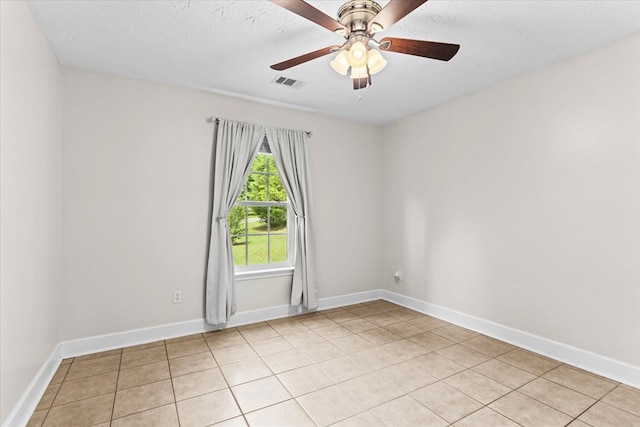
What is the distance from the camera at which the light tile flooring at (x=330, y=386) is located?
198cm

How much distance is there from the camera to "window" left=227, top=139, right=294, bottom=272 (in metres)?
3.79

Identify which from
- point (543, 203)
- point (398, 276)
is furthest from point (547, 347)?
point (398, 276)

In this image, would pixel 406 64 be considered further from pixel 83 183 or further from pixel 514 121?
pixel 83 183

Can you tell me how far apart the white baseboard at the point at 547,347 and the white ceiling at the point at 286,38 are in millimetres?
2473

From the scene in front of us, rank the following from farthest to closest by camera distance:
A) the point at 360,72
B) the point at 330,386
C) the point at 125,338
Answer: the point at 125,338 < the point at 330,386 < the point at 360,72

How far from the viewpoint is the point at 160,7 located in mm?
2074

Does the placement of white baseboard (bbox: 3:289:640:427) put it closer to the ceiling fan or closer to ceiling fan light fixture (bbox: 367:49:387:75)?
the ceiling fan

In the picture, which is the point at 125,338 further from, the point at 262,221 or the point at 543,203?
the point at 543,203

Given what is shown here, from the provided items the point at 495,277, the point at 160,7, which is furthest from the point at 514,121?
the point at 160,7

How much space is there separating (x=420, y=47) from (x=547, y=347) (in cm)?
278

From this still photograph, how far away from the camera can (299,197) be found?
398cm

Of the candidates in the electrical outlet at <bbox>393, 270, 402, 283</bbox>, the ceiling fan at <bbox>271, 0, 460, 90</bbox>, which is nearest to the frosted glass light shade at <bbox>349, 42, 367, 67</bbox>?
the ceiling fan at <bbox>271, 0, 460, 90</bbox>

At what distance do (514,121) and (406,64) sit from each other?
1238 millimetres

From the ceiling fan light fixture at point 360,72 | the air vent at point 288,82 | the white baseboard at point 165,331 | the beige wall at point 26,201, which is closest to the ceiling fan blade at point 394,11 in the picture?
the ceiling fan light fixture at point 360,72
